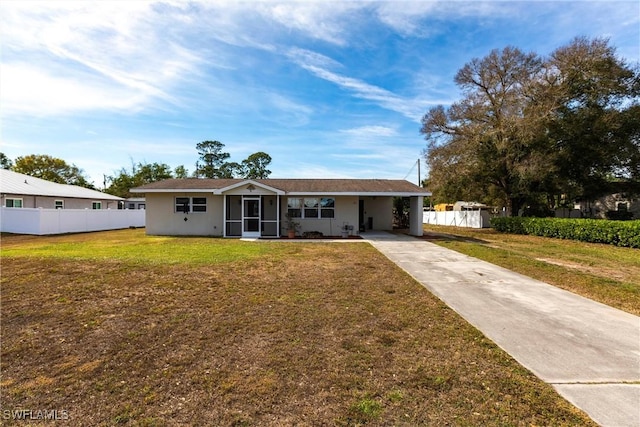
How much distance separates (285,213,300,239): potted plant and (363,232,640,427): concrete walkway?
363 inches

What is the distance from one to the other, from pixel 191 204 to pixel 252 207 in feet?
11.5

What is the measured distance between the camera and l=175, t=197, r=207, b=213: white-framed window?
17250mm

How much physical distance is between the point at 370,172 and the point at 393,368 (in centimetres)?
3004

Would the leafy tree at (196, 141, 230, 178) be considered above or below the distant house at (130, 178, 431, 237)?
above

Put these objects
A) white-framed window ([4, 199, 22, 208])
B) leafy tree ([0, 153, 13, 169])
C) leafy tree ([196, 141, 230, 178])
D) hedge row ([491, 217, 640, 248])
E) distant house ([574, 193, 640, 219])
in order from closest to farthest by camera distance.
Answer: hedge row ([491, 217, 640, 248]) < white-framed window ([4, 199, 22, 208]) < distant house ([574, 193, 640, 219]) < leafy tree ([0, 153, 13, 169]) < leafy tree ([196, 141, 230, 178])

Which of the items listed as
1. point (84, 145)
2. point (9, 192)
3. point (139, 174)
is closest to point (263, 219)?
point (9, 192)

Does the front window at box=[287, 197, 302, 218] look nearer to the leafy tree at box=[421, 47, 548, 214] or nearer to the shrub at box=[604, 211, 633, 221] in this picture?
the leafy tree at box=[421, 47, 548, 214]

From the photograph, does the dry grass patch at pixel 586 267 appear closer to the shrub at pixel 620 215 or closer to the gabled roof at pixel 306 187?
the gabled roof at pixel 306 187

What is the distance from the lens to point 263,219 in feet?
56.6

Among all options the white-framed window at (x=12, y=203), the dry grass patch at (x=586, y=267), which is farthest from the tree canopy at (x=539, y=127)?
the white-framed window at (x=12, y=203)

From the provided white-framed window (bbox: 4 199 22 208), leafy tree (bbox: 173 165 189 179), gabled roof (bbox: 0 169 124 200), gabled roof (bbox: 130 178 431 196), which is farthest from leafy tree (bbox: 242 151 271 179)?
gabled roof (bbox: 130 178 431 196)

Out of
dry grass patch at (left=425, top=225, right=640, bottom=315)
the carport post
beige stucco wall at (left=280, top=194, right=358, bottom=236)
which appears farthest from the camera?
the carport post

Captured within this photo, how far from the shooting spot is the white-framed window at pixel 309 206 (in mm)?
17594

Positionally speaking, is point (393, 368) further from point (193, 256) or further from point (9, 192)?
point (9, 192)
